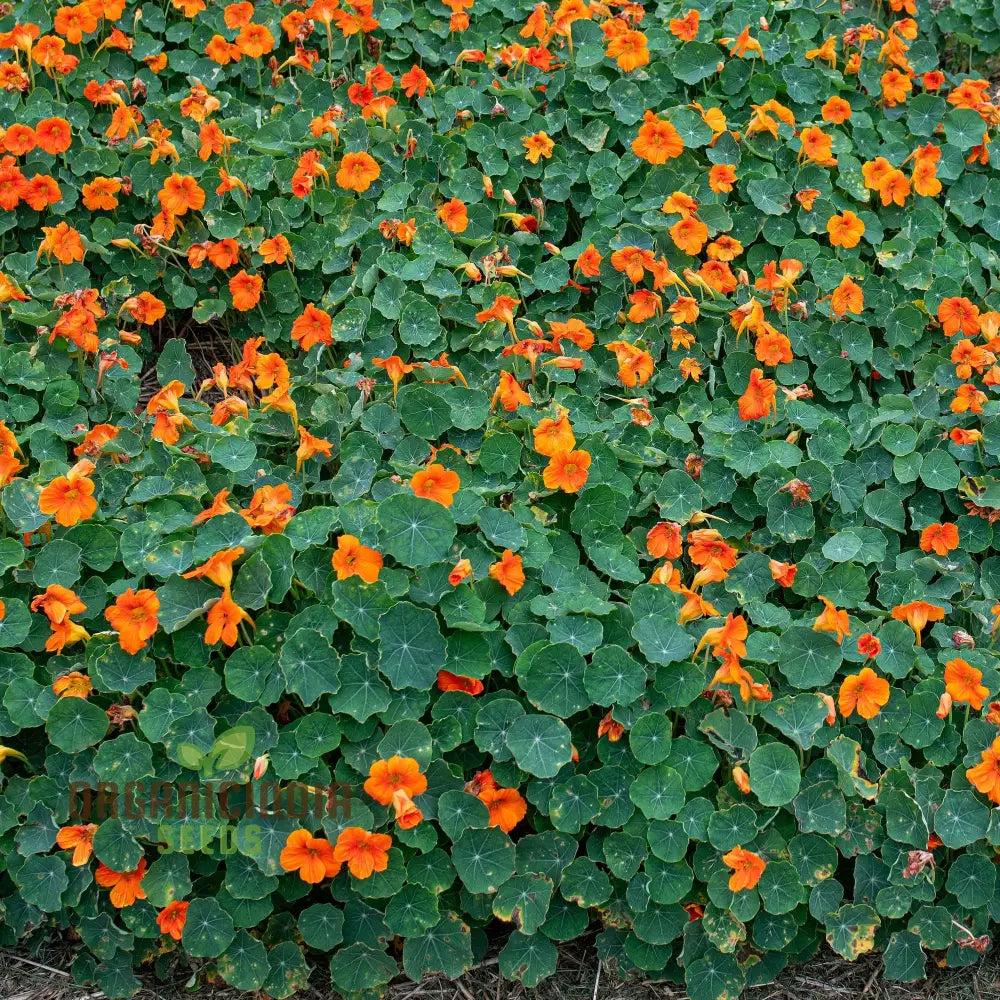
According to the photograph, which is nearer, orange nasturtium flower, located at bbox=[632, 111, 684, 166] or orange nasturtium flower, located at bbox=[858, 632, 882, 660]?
orange nasturtium flower, located at bbox=[858, 632, 882, 660]

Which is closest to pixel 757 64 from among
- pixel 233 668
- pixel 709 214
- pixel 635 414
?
pixel 709 214

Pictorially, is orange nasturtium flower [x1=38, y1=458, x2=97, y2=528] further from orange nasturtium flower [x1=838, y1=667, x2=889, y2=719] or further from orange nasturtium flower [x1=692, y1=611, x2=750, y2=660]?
orange nasturtium flower [x1=838, y1=667, x2=889, y2=719]

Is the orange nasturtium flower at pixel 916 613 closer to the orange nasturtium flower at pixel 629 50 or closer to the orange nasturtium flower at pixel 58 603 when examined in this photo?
the orange nasturtium flower at pixel 58 603

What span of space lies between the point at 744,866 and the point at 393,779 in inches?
32.1

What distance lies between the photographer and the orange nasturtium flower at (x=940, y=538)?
3.13 m

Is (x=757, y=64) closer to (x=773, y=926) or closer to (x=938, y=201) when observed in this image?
(x=938, y=201)

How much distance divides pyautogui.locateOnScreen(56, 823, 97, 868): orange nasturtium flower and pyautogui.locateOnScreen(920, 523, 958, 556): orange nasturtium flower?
2.32 meters

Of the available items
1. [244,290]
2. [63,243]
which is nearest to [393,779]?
[244,290]

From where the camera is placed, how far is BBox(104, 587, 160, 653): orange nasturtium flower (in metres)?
2.61

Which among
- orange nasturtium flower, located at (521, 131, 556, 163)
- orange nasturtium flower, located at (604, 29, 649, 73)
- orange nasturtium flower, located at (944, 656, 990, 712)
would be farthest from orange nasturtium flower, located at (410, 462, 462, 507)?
orange nasturtium flower, located at (604, 29, 649, 73)

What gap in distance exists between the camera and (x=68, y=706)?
8.63ft

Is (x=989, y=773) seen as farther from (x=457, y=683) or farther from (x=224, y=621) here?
(x=224, y=621)

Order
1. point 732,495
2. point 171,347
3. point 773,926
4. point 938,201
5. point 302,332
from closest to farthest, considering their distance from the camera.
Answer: point 773,926
point 732,495
point 302,332
point 171,347
point 938,201

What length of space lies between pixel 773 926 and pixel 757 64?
3.08m
